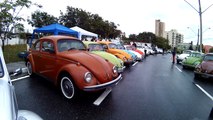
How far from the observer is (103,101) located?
558 centimetres

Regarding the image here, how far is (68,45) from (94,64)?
4.89 ft

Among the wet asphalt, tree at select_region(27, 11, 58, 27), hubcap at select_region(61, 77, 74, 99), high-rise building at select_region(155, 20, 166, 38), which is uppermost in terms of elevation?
high-rise building at select_region(155, 20, 166, 38)

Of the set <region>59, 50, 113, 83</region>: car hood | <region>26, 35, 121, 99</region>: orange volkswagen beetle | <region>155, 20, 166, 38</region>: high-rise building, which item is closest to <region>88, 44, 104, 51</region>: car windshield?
<region>26, 35, 121, 99</region>: orange volkswagen beetle

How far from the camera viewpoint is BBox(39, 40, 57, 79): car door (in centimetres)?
624

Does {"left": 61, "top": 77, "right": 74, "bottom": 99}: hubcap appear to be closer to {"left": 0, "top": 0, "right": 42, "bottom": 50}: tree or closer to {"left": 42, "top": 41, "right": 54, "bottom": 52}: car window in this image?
{"left": 42, "top": 41, "right": 54, "bottom": 52}: car window

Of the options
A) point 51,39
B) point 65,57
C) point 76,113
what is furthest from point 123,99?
point 51,39

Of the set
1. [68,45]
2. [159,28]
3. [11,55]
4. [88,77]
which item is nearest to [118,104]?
[88,77]

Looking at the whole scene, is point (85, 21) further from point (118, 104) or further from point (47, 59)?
point (118, 104)

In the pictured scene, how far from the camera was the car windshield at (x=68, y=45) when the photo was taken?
640 centimetres

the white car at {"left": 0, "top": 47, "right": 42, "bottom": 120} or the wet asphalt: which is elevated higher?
the white car at {"left": 0, "top": 47, "right": 42, "bottom": 120}

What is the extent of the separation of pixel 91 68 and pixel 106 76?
0.50 metres

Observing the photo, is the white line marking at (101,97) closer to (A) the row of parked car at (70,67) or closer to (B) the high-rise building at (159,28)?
(A) the row of parked car at (70,67)

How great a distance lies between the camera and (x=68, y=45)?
21.7 ft

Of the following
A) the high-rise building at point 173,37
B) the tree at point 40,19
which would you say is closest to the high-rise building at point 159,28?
the high-rise building at point 173,37
